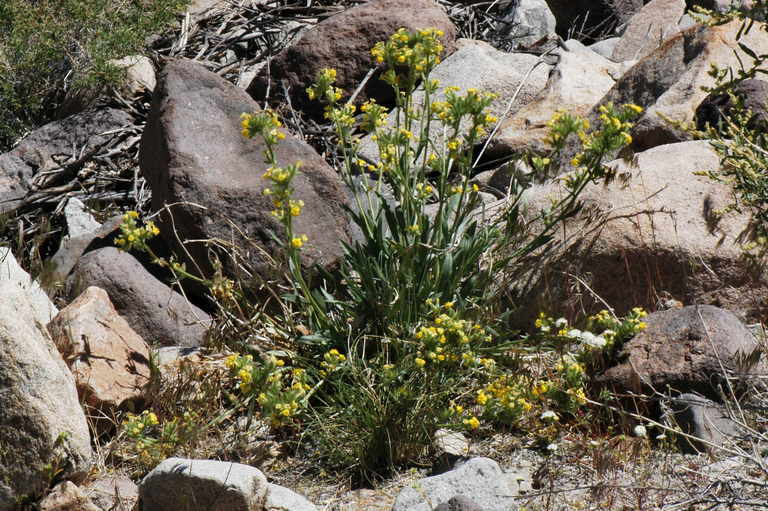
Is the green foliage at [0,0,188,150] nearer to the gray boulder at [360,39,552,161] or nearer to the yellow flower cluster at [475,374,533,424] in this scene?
the gray boulder at [360,39,552,161]

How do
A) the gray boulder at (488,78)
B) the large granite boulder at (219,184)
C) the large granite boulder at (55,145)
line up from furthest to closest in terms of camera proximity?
the large granite boulder at (55,145) → the gray boulder at (488,78) → the large granite boulder at (219,184)

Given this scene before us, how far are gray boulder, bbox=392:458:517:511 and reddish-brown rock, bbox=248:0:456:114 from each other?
15.3 feet

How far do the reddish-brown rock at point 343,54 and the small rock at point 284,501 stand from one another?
4.61 m

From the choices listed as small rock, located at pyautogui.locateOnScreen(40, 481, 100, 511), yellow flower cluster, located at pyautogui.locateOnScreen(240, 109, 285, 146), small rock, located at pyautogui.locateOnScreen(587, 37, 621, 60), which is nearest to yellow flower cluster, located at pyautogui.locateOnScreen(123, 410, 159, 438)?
small rock, located at pyautogui.locateOnScreen(40, 481, 100, 511)

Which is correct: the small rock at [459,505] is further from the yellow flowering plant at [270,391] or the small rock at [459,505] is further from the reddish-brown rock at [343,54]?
the reddish-brown rock at [343,54]

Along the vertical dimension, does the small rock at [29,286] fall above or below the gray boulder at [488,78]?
below

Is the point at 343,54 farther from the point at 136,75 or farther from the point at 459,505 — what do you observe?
the point at 459,505

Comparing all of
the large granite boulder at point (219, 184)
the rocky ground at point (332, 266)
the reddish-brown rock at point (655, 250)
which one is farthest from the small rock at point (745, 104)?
the large granite boulder at point (219, 184)

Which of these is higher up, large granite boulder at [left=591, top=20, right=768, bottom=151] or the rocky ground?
large granite boulder at [left=591, top=20, right=768, bottom=151]

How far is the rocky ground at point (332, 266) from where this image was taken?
11.3 ft

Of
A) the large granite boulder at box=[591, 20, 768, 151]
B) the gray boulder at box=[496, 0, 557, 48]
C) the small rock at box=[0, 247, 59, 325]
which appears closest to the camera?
the small rock at box=[0, 247, 59, 325]

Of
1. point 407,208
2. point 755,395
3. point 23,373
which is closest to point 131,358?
point 23,373

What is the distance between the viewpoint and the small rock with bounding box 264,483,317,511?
132 inches

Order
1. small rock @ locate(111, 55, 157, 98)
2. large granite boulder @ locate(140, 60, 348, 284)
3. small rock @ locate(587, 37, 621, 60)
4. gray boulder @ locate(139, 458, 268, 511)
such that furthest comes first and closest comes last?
small rock @ locate(587, 37, 621, 60) < small rock @ locate(111, 55, 157, 98) < large granite boulder @ locate(140, 60, 348, 284) < gray boulder @ locate(139, 458, 268, 511)
